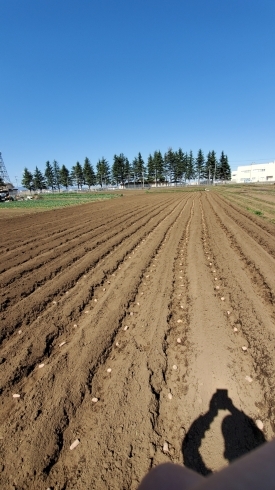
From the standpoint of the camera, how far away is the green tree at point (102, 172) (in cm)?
10756

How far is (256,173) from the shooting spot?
10381cm

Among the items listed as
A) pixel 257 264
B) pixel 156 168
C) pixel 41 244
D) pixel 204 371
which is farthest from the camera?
pixel 156 168

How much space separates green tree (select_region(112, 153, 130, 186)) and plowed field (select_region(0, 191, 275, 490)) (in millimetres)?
100457

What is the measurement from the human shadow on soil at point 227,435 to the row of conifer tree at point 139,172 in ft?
330

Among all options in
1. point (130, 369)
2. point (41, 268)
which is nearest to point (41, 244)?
point (41, 268)

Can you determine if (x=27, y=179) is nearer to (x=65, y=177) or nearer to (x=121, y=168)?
(x=65, y=177)

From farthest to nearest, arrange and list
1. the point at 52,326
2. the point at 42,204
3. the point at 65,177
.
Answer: the point at 65,177 < the point at 42,204 < the point at 52,326

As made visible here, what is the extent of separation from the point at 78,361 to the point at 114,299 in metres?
2.05

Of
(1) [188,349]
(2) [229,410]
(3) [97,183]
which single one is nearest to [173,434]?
(2) [229,410]

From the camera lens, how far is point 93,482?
7.80ft

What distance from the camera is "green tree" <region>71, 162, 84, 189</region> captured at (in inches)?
4252

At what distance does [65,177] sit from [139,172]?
109ft

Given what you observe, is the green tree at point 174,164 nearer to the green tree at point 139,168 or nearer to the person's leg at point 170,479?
the green tree at point 139,168

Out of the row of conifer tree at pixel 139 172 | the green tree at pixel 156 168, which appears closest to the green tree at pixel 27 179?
the row of conifer tree at pixel 139 172
